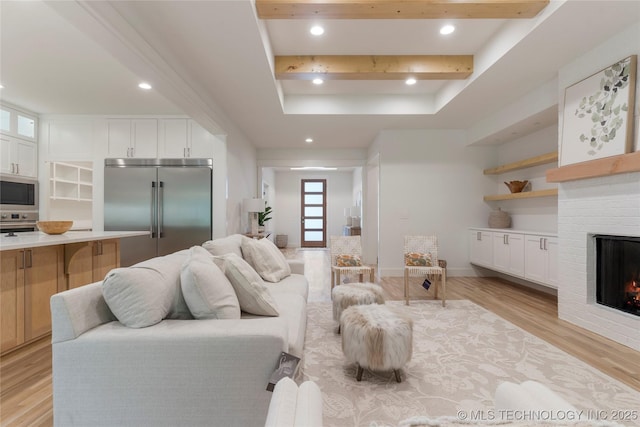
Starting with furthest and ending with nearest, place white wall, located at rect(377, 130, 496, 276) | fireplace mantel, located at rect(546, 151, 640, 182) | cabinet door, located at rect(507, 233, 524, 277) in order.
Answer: white wall, located at rect(377, 130, 496, 276) < cabinet door, located at rect(507, 233, 524, 277) < fireplace mantel, located at rect(546, 151, 640, 182)

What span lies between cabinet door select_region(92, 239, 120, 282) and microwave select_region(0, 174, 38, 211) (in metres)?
2.09

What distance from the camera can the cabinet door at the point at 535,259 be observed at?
145 inches

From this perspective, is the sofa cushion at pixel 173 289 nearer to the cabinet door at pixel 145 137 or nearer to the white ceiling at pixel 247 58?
the white ceiling at pixel 247 58

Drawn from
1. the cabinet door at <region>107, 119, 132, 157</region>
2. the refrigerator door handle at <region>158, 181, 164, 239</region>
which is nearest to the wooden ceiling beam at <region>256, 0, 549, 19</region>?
the refrigerator door handle at <region>158, 181, 164, 239</region>

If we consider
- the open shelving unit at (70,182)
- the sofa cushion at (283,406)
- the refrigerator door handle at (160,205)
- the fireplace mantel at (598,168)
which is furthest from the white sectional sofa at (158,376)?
the open shelving unit at (70,182)

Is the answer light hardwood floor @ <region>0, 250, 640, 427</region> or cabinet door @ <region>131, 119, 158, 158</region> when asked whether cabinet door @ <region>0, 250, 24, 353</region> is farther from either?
cabinet door @ <region>131, 119, 158, 158</region>

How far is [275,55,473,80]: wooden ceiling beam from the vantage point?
135 inches

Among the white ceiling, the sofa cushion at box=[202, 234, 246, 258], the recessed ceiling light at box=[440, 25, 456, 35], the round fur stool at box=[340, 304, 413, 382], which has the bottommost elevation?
the round fur stool at box=[340, 304, 413, 382]

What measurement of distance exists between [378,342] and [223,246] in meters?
1.43

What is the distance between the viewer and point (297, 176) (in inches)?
417

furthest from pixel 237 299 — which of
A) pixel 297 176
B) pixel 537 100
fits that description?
pixel 297 176

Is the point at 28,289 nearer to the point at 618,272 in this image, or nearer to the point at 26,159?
the point at 26,159

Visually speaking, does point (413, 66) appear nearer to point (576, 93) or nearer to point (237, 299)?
point (576, 93)

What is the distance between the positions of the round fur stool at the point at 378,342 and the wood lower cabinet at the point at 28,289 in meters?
2.59
